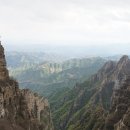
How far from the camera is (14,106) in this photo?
11088 centimetres

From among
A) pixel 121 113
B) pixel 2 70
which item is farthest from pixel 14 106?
pixel 121 113

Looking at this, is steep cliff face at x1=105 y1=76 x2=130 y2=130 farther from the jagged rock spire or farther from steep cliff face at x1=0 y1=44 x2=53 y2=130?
the jagged rock spire

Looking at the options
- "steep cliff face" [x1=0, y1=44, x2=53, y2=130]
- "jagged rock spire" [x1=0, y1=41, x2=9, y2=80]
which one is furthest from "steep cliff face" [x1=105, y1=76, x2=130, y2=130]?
"jagged rock spire" [x1=0, y1=41, x2=9, y2=80]

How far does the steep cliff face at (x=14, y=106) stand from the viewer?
100375mm

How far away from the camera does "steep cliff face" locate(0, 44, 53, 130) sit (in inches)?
3952

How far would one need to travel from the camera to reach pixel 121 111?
465 feet

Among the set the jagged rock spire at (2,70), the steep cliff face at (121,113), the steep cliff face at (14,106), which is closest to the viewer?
the steep cliff face at (14,106)

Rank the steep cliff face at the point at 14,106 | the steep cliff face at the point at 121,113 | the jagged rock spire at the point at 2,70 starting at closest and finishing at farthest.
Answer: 1. the steep cliff face at the point at 14,106
2. the jagged rock spire at the point at 2,70
3. the steep cliff face at the point at 121,113

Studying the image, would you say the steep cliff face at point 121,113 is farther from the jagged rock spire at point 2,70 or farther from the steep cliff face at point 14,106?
the jagged rock spire at point 2,70

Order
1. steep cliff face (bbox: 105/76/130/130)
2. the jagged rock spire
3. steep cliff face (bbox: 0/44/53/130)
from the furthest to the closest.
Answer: steep cliff face (bbox: 105/76/130/130)
the jagged rock spire
steep cliff face (bbox: 0/44/53/130)

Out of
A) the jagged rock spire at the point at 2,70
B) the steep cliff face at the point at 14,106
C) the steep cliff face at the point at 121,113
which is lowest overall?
the steep cliff face at the point at 121,113

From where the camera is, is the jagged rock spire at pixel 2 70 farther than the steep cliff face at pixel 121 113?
No

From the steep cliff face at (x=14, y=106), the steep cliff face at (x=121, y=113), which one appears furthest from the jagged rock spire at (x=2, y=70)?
the steep cliff face at (x=121, y=113)

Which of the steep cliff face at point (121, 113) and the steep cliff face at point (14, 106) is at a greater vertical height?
the steep cliff face at point (14, 106)
